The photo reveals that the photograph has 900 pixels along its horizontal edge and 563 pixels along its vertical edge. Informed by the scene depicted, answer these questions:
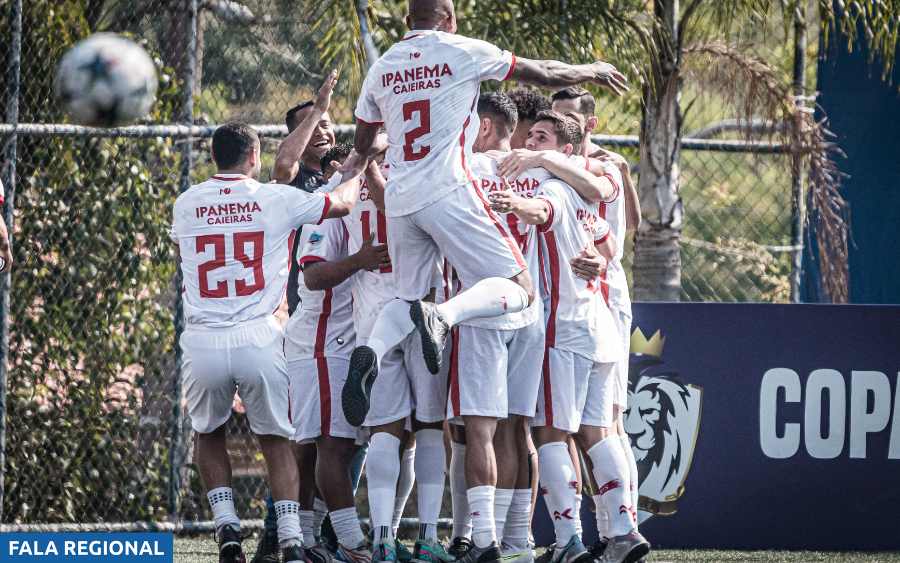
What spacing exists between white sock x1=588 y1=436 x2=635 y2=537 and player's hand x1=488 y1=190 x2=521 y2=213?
1245 millimetres

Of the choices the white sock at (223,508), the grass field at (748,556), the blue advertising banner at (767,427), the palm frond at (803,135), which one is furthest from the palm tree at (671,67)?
the white sock at (223,508)

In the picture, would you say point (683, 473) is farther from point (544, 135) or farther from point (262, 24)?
point (262, 24)

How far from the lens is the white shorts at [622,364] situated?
264 inches

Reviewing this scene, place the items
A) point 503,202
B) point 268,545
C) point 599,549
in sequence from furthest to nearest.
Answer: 1. point 268,545
2. point 599,549
3. point 503,202

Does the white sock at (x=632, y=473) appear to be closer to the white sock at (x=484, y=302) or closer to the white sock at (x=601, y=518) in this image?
the white sock at (x=601, y=518)

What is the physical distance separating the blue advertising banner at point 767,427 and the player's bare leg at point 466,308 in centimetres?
201

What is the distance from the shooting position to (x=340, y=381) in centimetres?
648

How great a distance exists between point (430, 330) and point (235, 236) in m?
1.08

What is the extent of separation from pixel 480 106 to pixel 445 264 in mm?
847

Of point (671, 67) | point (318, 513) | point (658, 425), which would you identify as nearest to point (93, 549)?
point (318, 513)

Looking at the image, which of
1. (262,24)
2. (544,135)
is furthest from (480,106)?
(262,24)

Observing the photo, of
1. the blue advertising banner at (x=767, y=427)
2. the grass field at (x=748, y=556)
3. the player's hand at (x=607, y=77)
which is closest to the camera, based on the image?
the player's hand at (x=607, y=77)

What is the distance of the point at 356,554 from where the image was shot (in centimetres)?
629

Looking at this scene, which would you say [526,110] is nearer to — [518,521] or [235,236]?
[235,236]
